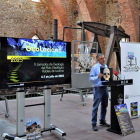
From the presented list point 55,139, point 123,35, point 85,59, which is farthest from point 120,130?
point 123,35

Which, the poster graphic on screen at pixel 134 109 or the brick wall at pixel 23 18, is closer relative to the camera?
the poster graphic on screen at pixel 134 109

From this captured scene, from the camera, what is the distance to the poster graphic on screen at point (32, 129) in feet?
11.2

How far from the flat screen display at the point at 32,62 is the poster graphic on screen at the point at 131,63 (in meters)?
1.62

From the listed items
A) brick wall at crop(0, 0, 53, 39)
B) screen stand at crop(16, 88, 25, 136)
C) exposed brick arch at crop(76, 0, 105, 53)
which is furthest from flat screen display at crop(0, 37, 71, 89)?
brick wall at crop(0, 0, 53, 39)

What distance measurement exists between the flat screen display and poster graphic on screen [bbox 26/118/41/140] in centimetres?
59

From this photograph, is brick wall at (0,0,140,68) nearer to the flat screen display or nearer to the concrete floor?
the concrete floor

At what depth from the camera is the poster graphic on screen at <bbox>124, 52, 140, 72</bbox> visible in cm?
498

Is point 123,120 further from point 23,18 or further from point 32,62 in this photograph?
Answer: point 23,18

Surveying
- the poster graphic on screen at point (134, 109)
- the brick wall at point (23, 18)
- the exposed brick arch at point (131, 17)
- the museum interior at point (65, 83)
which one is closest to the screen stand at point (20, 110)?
the museum interior at point (65, 83)

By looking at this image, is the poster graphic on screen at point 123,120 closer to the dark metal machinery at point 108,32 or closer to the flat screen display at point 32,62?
the flat screen display at point 32,62

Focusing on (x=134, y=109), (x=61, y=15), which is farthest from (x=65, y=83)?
(x=61, y=15)

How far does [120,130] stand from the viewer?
4152mm

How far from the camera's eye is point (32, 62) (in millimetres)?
3662

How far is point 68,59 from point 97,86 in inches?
32.3
